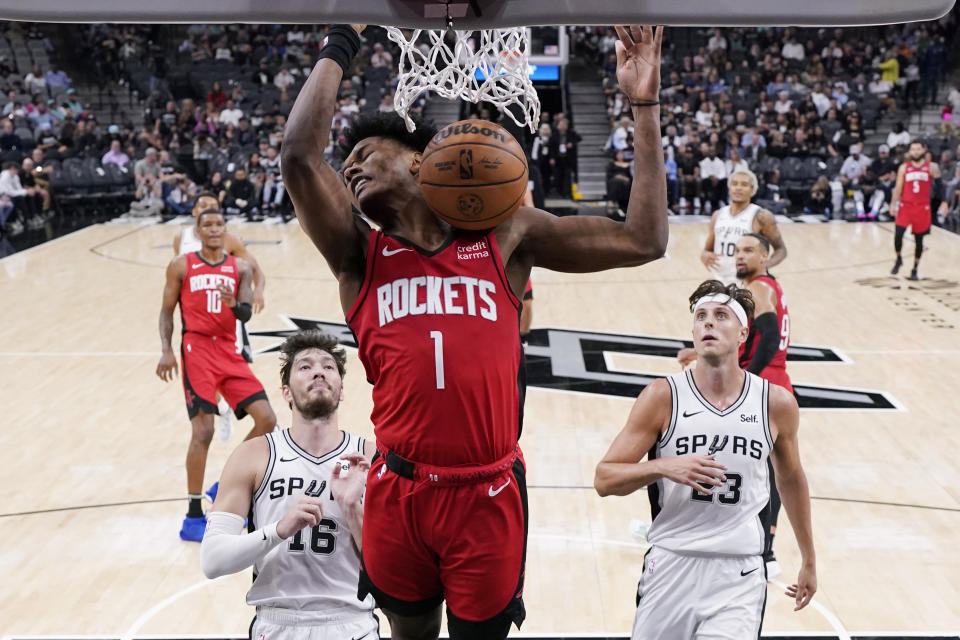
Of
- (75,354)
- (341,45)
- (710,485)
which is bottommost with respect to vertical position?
(75,354)

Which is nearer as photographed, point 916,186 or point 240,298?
point 240,298

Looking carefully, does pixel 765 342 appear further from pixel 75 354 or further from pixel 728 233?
pixel 75 354

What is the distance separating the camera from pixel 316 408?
3889 mm

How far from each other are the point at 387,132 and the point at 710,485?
A: 1.62 meters

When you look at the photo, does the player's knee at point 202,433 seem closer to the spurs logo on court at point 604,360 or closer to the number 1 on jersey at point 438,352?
the spurs logo on court at point 604,360

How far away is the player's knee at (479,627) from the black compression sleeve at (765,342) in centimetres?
300

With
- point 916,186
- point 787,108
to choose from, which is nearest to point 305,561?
point 916,186

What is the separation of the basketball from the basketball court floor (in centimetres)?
293

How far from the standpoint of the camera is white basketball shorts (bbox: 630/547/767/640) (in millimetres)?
3531

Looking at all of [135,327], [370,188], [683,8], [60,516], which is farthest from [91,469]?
[683,8]

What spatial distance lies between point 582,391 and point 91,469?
3.78 metres

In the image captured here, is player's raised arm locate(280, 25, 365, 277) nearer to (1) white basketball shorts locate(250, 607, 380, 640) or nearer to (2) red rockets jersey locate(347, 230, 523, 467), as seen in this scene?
(2) red rockets jersey locate(347, 230, 523, 467)

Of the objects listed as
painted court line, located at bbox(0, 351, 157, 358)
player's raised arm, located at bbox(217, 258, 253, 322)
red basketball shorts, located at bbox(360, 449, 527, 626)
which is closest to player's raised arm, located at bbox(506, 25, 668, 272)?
red basketball shorts, located at bbox(360, 449, 527, 626)

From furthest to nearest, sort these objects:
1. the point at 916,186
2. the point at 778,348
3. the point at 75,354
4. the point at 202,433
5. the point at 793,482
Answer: the point at 916,186, the point at 75,354, the point at 202,433, the point at 778,348, the point at 793,482
